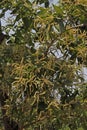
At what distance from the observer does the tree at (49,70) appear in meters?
2.39

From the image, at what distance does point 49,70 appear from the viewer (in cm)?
245

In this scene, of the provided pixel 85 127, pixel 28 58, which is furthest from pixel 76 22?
pixel 85 127

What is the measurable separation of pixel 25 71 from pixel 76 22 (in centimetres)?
47

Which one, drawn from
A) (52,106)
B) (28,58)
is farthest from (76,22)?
(52,106)

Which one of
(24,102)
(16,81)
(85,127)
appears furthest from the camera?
(85,127)

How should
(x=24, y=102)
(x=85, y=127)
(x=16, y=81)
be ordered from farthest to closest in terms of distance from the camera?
(x=85, y=127), (x=24, y=102), (x=16, y=81)

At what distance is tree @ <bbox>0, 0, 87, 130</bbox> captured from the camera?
2.39 meters

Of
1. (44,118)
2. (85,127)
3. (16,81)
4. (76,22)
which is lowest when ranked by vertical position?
(85,127)

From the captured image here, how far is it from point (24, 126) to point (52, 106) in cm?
39

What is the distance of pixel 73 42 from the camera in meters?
2.46

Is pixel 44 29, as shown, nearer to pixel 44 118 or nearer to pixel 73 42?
pixel 73 42

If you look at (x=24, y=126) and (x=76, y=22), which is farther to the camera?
(x=24, y=126)

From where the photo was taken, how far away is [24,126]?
2711mm

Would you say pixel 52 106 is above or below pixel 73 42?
below
